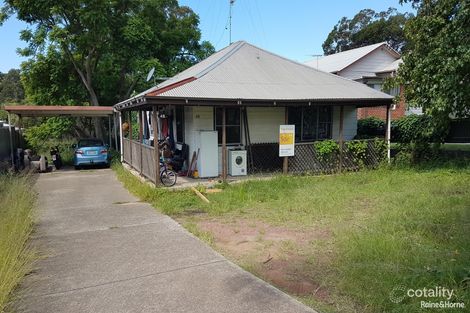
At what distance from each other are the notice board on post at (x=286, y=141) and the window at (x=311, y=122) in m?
1.92

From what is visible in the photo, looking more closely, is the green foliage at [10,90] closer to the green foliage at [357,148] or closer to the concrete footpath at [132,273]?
the green foliage at [357,148]

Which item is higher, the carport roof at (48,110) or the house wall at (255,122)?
the carport roof at (48,110)

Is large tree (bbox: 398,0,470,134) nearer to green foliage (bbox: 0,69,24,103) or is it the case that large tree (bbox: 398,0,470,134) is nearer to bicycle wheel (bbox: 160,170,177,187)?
bicycle wheel (bbox: 160,170,177,187)

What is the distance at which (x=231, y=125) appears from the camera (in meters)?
12.9

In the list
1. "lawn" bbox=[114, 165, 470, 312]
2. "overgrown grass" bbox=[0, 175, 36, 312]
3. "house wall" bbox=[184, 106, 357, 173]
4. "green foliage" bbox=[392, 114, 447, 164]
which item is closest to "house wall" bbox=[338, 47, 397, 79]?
"green foliage" bbox=[392, 114, 447, 164]

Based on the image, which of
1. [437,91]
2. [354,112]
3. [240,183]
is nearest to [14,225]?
[240,183]

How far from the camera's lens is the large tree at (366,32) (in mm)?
54781

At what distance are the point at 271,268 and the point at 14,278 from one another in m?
3.12

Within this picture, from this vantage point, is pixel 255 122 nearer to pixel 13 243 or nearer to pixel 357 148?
pixel 357 148

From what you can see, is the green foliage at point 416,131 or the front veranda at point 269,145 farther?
the green foliage at point 416,131

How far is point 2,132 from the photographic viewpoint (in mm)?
16016

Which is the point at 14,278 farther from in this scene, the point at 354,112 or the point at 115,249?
the point at 354,112

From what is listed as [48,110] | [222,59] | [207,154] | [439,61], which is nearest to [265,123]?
[207,154]

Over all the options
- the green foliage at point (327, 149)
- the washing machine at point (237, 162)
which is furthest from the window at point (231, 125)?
the green foliage at point (327, 149)
